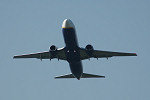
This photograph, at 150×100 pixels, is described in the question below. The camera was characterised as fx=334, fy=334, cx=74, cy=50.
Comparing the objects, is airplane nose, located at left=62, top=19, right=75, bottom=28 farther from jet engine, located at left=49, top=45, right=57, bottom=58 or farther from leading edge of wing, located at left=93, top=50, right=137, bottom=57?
leading edge of wing, located at left=93, top=50, right=137, bottom=57

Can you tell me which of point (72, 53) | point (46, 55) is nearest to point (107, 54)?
point (72, 53)

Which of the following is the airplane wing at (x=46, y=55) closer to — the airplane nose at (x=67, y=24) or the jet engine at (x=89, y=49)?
the jet engine at (x=89, y=49)

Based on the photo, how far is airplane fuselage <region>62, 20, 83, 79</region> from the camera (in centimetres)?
4794

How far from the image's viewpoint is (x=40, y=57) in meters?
56.2

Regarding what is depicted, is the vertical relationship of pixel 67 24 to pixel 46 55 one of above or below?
above

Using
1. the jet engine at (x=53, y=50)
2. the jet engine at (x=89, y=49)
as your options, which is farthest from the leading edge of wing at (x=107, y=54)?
the jet engine at (x=53, y=50)

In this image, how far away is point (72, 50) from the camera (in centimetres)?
5031

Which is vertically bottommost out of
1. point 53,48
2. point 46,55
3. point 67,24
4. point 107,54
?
point 46,55

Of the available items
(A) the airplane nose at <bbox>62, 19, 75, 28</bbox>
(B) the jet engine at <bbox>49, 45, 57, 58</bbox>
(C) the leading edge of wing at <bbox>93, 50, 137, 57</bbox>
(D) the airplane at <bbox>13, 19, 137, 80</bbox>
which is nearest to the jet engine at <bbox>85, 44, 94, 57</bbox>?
(D) the airplane at <bbox>13, 19, 137, 80</bbox>

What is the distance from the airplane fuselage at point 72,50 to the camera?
4794 cm

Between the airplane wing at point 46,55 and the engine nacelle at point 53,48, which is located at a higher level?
the engine nacelle at point 53,48

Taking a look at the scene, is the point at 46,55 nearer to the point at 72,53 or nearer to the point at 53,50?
the point at 53,50

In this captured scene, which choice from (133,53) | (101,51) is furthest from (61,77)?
(133,53)

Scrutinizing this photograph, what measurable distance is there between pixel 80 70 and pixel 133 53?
9012 mm
